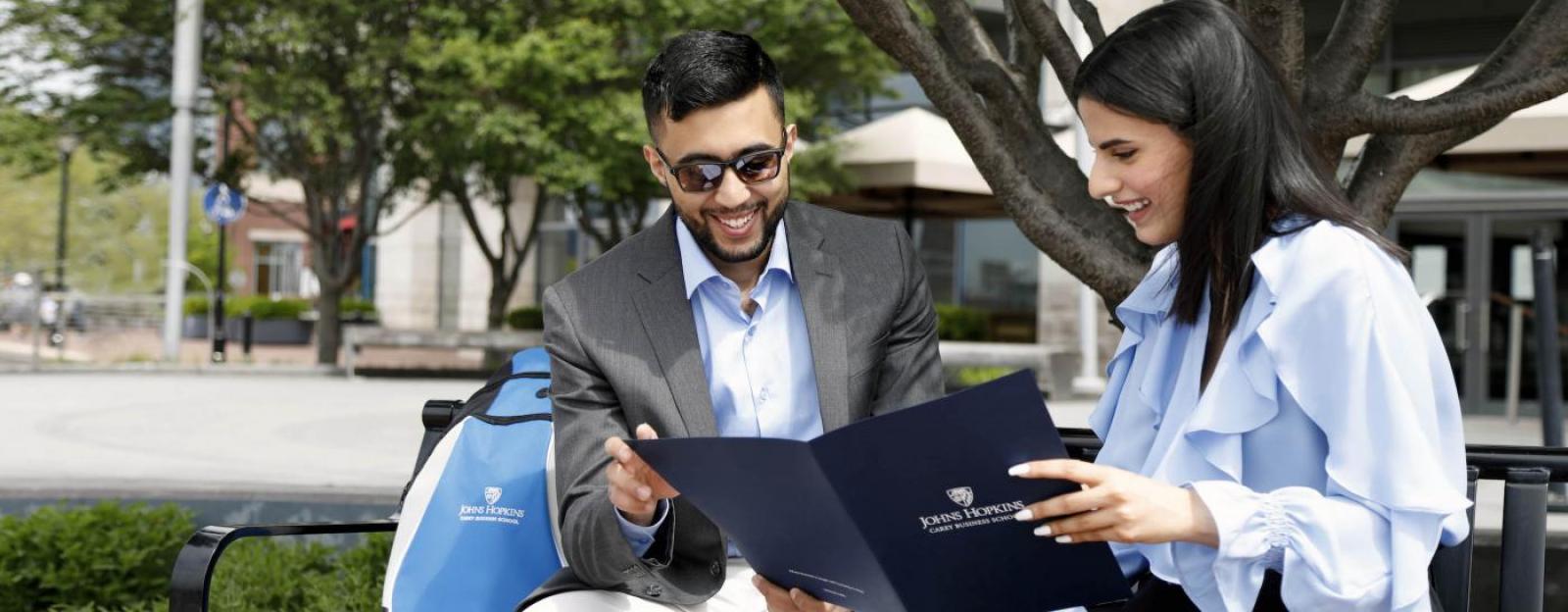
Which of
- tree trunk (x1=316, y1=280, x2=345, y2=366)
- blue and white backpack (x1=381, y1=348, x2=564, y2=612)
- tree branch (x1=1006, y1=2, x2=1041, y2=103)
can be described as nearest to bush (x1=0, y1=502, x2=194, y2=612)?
blue and white backpack (x1=381, y1=348, x2=564, y2=612)

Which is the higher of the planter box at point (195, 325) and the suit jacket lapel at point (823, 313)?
the suit jacket lapel at point (823, 313)

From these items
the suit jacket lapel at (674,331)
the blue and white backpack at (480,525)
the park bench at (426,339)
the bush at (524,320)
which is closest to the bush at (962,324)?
the park bench at (426,339)

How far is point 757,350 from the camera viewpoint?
272cm

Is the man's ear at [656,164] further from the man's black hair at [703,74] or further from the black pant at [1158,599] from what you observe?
the black pant at [1158,599]

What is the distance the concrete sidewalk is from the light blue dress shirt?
8.62ft

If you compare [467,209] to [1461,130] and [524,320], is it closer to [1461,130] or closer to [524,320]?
[524,320]

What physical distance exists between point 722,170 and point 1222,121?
90 centimetres

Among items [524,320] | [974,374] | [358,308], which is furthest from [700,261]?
[358,308]

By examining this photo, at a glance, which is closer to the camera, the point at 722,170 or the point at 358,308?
the point at 722,170

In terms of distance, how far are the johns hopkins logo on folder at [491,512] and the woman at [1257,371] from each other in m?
1.27

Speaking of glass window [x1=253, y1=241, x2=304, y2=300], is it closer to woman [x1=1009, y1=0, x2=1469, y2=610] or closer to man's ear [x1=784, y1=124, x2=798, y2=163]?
man's ear [x1=784, y1=124, x2=798, y2=163]

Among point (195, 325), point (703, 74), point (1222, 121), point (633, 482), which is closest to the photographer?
point (1222, 121)

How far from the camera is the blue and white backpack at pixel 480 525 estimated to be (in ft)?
9.24

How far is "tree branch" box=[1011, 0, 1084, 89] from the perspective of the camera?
3.47 metres
